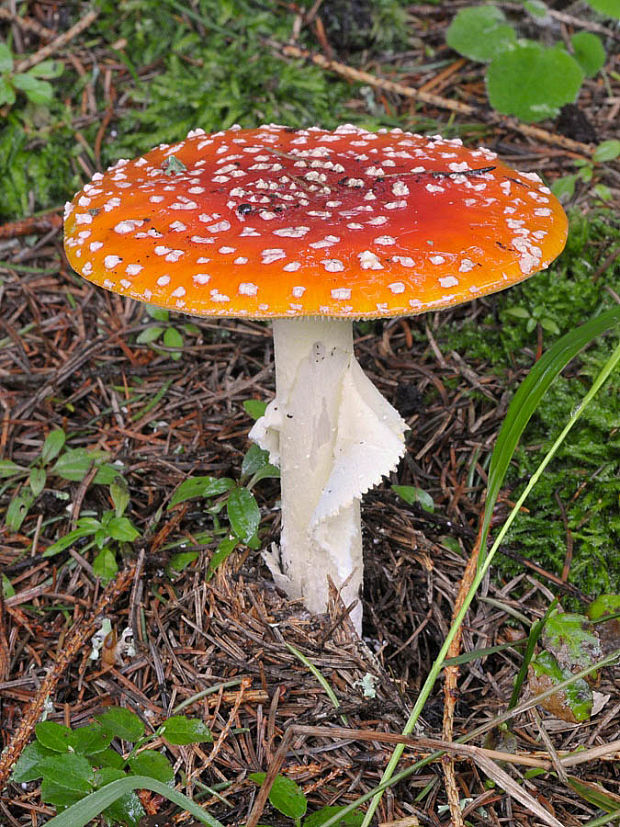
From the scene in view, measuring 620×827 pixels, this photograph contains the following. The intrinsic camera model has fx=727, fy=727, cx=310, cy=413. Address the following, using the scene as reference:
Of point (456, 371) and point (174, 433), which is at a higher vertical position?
point (456, 371)

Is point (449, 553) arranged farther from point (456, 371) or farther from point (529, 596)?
point (456, 371)

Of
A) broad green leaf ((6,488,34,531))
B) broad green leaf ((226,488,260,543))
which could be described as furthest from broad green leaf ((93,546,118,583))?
broad green leaf ((226,488,260,543))

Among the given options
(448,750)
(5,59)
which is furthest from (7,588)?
(5,59)

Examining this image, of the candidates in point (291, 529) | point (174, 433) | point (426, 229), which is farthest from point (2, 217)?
point (426, 229)

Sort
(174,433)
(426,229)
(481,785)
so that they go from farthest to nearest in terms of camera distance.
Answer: (174,433), (481,785), (426,229)

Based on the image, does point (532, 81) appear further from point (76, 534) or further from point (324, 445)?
point (76, 534)

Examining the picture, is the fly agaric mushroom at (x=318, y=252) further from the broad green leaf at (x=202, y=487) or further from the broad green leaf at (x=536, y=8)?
the broad green leaf at (x=536, y=8)

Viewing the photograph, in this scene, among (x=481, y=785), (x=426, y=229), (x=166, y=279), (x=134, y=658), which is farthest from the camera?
(x=134, y=658)

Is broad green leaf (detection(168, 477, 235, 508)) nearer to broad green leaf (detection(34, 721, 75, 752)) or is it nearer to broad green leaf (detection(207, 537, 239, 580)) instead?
broad green leaf (detection(207, 537, 239, 580))
